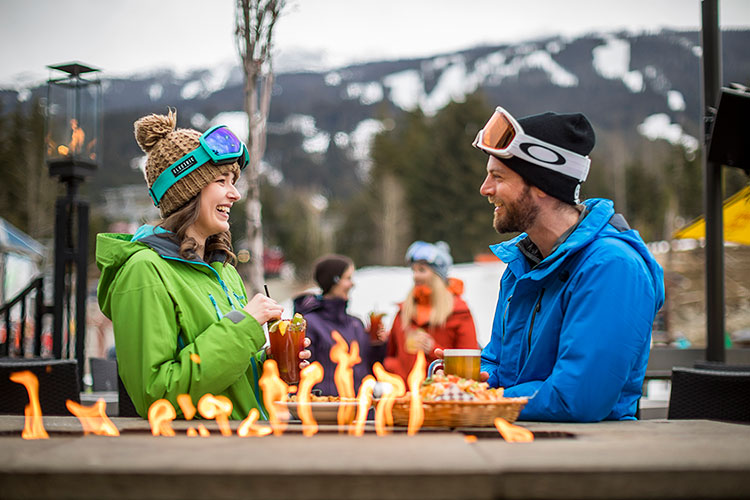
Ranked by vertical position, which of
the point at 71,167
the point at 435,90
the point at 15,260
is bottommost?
the point at 15,260

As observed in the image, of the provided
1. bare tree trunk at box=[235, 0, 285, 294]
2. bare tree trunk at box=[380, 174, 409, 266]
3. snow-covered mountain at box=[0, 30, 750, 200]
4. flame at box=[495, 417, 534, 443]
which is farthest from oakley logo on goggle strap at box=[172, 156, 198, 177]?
snow-covered mountain at box=[0, 30, 750, 200]

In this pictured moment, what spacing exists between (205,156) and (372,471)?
Result: 5.40 feet

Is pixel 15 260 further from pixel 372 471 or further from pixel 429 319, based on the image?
pixel 372 471

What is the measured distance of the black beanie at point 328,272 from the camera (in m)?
6.51

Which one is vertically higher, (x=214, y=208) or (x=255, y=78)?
(x=255, y=78)

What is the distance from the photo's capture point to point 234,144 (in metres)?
2.82

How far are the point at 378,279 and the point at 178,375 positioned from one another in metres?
12.7

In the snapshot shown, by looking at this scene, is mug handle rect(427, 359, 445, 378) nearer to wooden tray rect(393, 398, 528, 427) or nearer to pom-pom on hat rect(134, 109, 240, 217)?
wooden tray rect(393, 398, 528, 427)

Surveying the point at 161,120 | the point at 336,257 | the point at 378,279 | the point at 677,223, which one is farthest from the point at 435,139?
the point at 161,120

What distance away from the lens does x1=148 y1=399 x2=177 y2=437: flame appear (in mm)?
1979

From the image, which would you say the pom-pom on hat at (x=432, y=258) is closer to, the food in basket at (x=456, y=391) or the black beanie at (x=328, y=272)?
the black beanie at (x=328, y=272)

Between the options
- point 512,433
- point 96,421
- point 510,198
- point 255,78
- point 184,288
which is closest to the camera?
point 512,433

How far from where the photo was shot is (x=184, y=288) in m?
2.54

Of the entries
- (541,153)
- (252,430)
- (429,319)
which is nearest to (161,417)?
(252,430)
